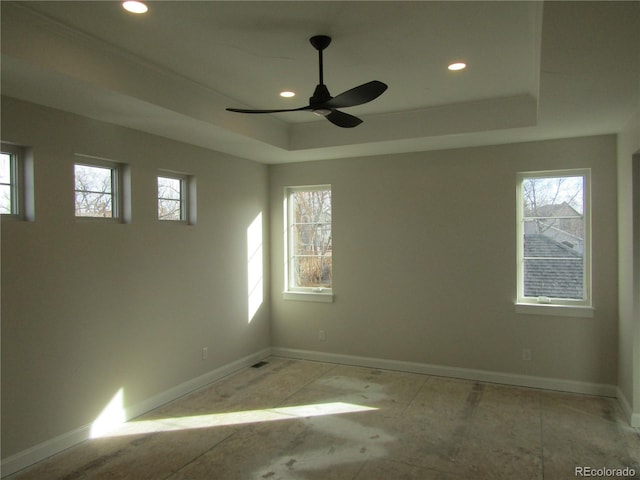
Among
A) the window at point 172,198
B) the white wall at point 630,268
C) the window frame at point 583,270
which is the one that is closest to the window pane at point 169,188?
the window at point 172,198

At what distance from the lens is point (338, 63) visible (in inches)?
121

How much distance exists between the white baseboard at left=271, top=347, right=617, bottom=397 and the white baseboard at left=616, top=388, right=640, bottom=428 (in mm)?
171

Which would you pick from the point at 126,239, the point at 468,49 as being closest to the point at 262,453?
the point at 126,239

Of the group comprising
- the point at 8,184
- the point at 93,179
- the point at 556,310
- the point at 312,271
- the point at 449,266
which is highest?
the point at 93,179

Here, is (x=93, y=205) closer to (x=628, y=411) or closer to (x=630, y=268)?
(x=630, y=268)

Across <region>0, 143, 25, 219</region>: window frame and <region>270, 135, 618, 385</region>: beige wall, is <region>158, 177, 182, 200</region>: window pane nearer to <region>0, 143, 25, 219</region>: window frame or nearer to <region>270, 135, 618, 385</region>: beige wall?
<region>0, 143, 25, 219</region>: window frame

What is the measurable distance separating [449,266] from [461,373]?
1.15 metres

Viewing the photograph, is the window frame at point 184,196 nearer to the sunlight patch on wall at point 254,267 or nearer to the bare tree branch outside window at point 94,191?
the bare tree branch outside window at point 94,191

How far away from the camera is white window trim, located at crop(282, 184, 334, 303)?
5.42 meters

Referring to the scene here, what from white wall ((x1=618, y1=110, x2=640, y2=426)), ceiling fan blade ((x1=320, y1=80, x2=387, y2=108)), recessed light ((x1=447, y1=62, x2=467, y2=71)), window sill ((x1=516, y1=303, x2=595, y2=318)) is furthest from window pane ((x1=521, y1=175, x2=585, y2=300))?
ceiling fan blade ((x1=320, y1=80, x2=387, y2=108))

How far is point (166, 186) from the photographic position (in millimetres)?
4238

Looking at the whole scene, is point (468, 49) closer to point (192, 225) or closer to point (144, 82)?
point (144, 82)

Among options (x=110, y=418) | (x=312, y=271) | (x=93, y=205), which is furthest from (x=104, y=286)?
(x=312, y=271)

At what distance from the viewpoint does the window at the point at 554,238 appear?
4301 mm
